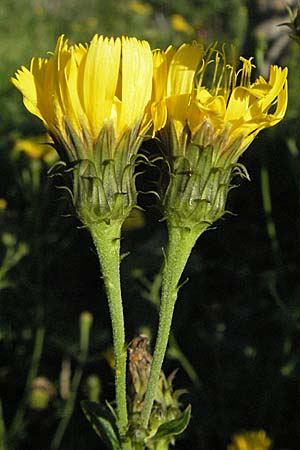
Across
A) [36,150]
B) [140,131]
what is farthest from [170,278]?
[36,150]

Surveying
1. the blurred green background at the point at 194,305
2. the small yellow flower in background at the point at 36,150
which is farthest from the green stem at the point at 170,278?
the small yellow flower in background at the point at 36,150

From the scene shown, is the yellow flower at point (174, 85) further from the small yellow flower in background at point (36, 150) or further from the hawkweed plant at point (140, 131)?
the small yellow flower in background at point (36, 150)

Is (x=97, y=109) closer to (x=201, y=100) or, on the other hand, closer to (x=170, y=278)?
(x=201, y=100)

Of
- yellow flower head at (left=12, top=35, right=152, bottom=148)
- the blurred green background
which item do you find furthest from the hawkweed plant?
the blurred green background

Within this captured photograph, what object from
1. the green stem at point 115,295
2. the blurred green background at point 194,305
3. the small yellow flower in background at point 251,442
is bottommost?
the small yellow flower in background at point 251,442

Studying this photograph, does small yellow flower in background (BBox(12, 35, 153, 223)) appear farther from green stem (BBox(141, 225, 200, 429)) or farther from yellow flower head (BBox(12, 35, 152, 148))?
green stem (BBox(141, 225, 200, 429))

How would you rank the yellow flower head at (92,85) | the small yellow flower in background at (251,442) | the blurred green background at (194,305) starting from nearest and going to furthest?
the yellow flower head at (92,85) → the small yellow flower in background at (251,442) → the blurred green background at (194,305)
